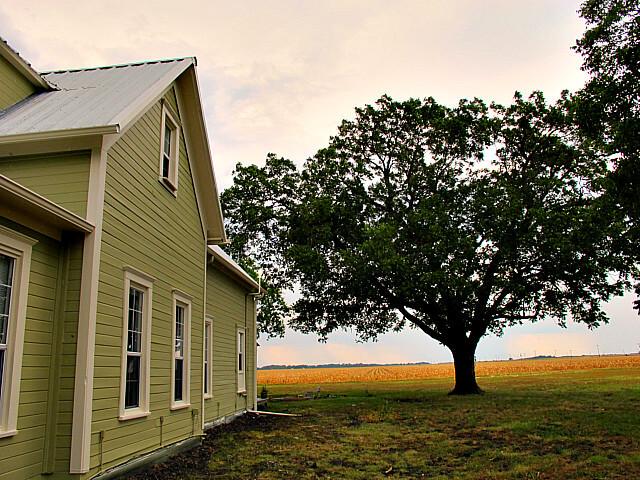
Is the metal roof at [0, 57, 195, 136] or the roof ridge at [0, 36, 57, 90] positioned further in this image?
the roof ridge at [0, 36, 57, 90]

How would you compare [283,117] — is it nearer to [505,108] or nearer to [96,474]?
[505,108]

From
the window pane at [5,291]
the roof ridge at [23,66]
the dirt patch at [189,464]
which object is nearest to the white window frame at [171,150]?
the roof ridge at [23,66]

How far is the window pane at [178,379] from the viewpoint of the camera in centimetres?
982

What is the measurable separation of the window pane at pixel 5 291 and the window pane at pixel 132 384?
2.36 meters

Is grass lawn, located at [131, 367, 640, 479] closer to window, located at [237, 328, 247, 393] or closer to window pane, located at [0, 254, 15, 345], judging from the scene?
window, located at [237, 328, 247, 393]

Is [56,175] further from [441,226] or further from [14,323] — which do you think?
[441,226]

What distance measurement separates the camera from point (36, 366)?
19.9ft

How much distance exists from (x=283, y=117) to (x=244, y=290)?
620 cm

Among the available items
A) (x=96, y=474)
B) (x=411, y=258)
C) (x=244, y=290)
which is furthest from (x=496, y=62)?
(x=96, y=474)

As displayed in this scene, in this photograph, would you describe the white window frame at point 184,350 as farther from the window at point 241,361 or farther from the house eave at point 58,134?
the window at point 241,361

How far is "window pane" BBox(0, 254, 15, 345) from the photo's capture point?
18.6 ft

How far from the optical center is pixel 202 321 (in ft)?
37.0

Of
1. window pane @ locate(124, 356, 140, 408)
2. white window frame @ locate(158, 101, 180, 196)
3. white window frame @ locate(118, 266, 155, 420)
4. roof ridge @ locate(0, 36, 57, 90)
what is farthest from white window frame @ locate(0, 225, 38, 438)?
roof ridge @ locate(0, 36, 57, 90)

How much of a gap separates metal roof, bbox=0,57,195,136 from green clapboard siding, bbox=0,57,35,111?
13 cm
